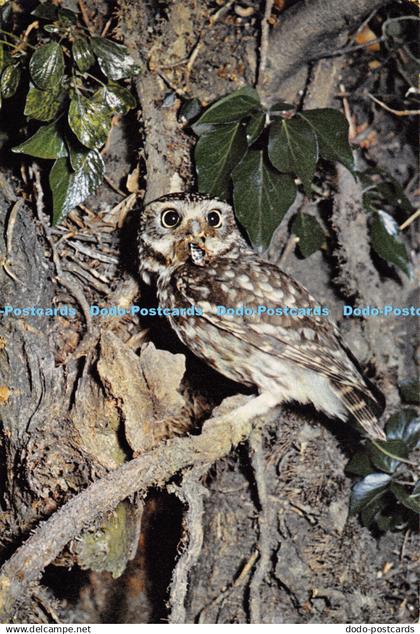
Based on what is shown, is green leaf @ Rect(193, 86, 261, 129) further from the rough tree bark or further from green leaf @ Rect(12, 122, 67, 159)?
green leaf @ Rect(12, 122, 67, 159)

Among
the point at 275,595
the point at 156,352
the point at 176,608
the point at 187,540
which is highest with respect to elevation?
the point at 156,352

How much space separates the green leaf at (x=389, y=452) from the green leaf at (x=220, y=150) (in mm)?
690

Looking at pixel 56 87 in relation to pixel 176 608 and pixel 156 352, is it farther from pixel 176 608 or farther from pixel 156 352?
pixel 176 608

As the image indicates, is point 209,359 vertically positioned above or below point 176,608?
above

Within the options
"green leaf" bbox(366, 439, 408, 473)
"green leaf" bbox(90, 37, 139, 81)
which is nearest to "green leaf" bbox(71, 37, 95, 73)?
"green leaf" bbox(90, 37, 139, 81)

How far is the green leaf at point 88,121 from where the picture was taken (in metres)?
1.19

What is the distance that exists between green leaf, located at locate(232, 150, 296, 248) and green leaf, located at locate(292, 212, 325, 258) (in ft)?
0.73

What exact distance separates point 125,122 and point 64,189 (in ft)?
1.00

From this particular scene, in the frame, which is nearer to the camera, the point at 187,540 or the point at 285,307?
the point at 187,540

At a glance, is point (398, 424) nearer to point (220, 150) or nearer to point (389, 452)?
point (389, 452)

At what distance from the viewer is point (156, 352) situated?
1.20 meters

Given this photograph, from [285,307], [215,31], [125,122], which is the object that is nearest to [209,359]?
[285,307]

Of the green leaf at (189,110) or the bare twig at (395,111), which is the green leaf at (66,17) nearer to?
the green leaf at (189,110)

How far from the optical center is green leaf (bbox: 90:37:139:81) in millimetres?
1232
